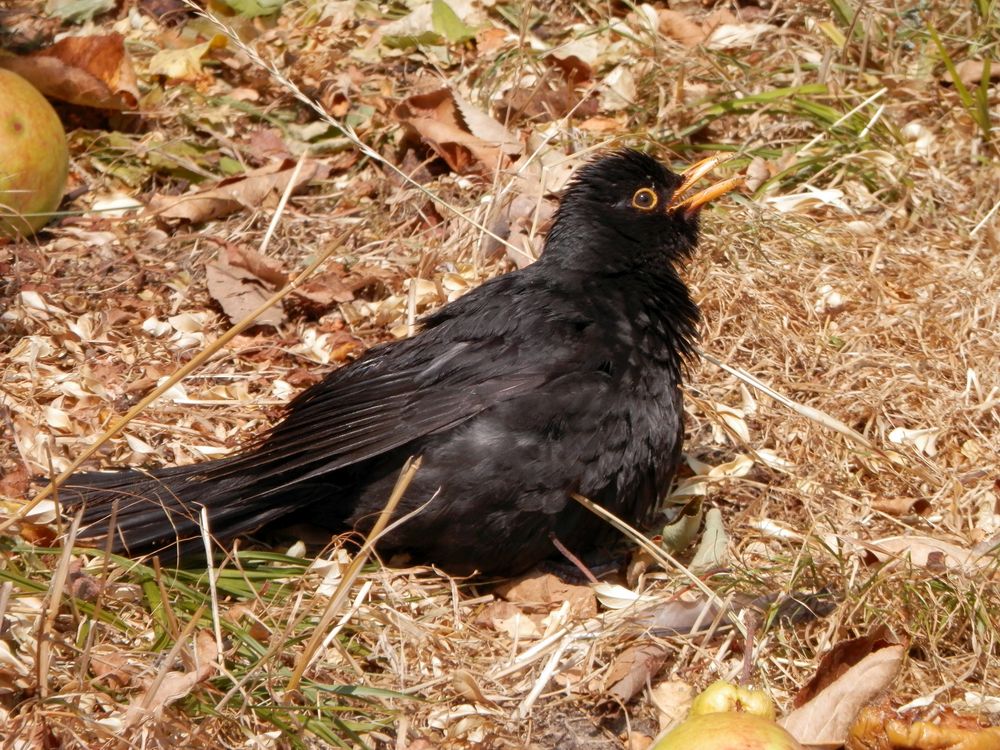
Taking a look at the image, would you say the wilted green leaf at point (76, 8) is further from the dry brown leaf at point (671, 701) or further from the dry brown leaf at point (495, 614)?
the dry brown leaf at point (671, 701)

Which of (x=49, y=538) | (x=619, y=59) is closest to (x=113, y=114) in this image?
(x=619, y=59)

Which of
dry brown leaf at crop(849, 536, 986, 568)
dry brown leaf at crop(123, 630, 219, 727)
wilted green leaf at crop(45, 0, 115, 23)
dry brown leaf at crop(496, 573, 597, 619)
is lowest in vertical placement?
dry brown leaf at crop(496, 573, 597, 619)

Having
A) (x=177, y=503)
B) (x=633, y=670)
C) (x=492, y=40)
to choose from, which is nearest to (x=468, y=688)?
(x=633, y=670)

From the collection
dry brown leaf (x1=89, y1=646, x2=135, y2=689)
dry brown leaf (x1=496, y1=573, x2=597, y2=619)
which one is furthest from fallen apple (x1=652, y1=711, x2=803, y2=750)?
dry brown leaf (x1=89, y1=646, x2=135, y2=689)

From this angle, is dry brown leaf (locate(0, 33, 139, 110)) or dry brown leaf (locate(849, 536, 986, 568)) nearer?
dry brown leaf (locate(849, 536, 986, 568))

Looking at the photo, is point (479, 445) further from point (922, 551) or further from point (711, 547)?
point (922, 551)

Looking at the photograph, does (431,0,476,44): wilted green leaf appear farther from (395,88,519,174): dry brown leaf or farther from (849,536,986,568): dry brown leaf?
(849,536,986,568): dry brown leaf

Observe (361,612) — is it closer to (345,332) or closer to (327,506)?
(327,506)
